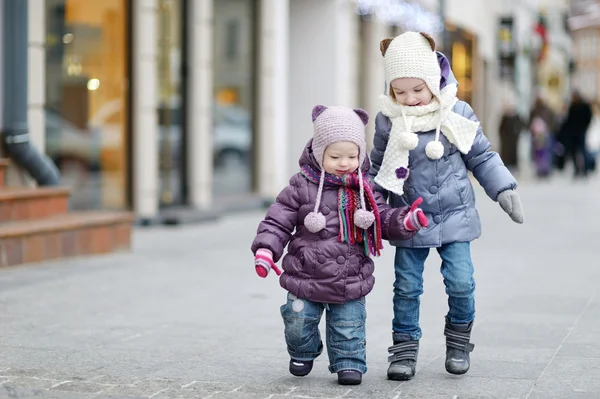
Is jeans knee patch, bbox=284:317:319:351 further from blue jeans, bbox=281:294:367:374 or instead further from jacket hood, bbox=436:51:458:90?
jacket hood, bbox=436:51:458:90

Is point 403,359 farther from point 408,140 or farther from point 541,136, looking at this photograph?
point 541,136

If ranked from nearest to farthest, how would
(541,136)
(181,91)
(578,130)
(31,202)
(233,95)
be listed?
1. (31,202)
2. (181,91)
3. (233,95)
4. (578,130)
5. (541,136)

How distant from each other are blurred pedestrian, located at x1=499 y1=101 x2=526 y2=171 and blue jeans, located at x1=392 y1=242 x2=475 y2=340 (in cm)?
2454

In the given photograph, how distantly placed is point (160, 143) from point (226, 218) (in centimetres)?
134

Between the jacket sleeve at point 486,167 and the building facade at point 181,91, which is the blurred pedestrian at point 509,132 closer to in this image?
the building facade at point 181,91

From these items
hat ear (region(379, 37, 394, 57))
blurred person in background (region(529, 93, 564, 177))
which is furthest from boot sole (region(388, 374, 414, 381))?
blurred person in background (region(529, 93, 564, 177))

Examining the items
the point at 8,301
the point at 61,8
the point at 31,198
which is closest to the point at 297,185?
the point at 8,301

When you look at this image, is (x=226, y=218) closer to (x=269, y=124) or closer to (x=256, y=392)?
(x=269, y=124)

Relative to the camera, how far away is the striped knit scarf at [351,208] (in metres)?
5.63

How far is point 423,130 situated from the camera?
19.0 ft

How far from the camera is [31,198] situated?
1059 cm

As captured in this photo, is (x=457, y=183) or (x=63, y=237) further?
(x=63, y=237)

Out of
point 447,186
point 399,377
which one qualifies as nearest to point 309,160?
point 447,186

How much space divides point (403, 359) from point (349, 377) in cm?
31
